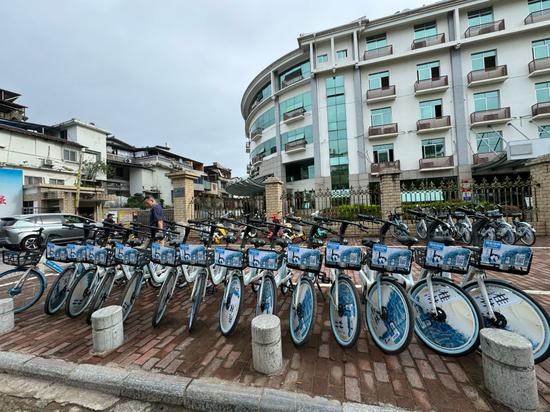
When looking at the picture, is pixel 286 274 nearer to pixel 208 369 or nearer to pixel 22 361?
pixel 208 369

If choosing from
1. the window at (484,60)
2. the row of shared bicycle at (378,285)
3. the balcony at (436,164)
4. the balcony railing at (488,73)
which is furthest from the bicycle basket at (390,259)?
the window at (484,60)

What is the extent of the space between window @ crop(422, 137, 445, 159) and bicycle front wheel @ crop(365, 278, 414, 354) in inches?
855

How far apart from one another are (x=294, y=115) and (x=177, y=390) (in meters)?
24.7

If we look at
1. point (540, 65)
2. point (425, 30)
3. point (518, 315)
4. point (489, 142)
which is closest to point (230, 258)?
point (518, 315)

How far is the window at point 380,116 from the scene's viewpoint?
2161cm

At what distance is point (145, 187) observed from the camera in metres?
34.4

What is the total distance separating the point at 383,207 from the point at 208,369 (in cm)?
874

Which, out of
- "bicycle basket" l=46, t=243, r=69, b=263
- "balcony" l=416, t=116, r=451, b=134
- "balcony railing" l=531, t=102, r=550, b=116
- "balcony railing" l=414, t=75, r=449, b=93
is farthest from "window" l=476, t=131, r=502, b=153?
"bicycle basket" l=46, t=243, r=69, b=263

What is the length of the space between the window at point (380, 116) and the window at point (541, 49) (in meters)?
10.2

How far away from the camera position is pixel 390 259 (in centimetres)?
245

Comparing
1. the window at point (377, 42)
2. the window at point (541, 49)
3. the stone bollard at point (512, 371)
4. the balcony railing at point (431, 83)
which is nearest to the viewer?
the stone bollard at point (512, 371)

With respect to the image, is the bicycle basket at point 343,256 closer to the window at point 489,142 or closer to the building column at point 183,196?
the building column at point 183,196

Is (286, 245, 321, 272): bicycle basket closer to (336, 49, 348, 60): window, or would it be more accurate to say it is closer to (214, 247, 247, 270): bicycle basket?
(214, 247, 247, 270): bicycle basket

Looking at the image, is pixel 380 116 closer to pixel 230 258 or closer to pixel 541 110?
pixel 541 110
